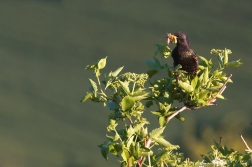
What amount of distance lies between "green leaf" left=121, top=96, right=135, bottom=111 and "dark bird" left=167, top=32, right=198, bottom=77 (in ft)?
0.70

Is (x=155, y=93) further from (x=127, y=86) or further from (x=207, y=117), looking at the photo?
(x=207, y=117)

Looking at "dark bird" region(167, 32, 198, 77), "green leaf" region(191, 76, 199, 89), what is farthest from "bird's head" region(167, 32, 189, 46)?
"green leaf" region(191, 76, 199, 89)

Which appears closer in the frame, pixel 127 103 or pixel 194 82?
pixel 127 103

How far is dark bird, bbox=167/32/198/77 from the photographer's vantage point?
1427 millimetres

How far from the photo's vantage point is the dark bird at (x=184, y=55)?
56.2 inches

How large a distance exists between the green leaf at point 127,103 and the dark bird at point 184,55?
0.21 metres

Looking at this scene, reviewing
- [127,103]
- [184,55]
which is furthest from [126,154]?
[184,55]

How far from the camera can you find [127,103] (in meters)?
1.28

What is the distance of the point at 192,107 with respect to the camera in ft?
4.59

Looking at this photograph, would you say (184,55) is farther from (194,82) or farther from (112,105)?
(112,105)

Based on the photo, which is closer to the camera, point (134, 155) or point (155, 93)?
point (134, 155)

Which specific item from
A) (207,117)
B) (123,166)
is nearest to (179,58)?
(123,166)

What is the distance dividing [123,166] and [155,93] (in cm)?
21

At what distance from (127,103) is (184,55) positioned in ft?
0.82
